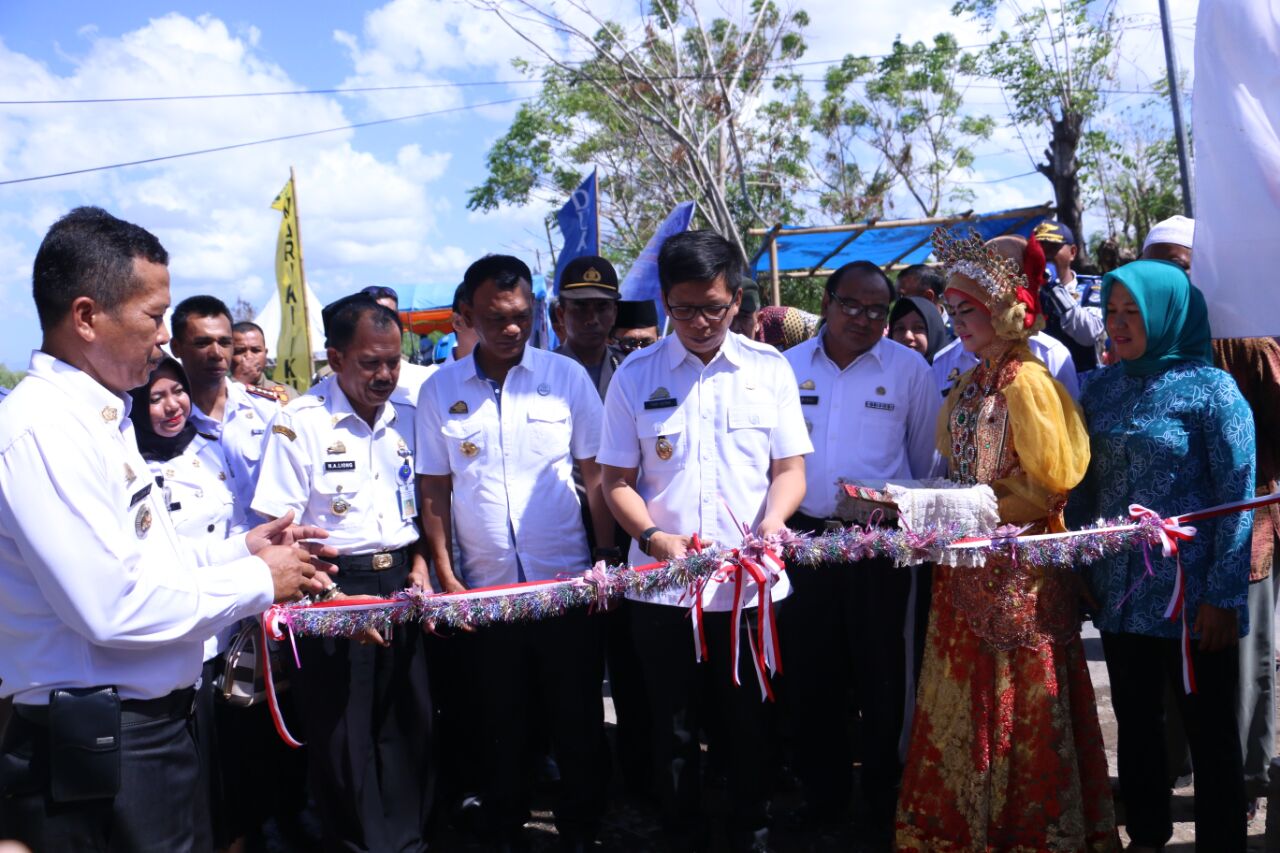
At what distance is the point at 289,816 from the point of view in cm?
410

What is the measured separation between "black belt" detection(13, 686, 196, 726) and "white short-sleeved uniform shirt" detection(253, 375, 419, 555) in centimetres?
106

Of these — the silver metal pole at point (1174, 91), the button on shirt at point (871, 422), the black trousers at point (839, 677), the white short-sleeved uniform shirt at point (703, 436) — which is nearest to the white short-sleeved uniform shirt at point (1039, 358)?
the button on shirt at point (871, 422)

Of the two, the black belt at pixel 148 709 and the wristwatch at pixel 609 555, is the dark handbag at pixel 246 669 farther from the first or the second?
the wristwatch at pixel 609 555

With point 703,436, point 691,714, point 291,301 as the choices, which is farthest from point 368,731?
point 291,301

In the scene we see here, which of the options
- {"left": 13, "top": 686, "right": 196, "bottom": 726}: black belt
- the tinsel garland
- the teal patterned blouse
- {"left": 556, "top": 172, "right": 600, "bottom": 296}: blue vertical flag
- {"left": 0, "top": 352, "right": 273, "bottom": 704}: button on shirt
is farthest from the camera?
{"left": 556, "top": 172, "right": 600, "bottom": 296}: blue vertical flag

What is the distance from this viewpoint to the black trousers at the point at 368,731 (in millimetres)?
3482

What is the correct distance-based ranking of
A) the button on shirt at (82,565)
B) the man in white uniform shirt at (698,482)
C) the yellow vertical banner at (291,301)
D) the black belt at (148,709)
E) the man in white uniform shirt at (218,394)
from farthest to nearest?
the yellow vertical banner at (291,301), the man in white uniform shirt at (218,394), the man in white uniform shirt at (698,482), the black belt at (148,709), the button on shirt at (82,565)

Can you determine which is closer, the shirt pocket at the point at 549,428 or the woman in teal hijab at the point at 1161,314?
the woman in teal hijab at the point at 1161,314

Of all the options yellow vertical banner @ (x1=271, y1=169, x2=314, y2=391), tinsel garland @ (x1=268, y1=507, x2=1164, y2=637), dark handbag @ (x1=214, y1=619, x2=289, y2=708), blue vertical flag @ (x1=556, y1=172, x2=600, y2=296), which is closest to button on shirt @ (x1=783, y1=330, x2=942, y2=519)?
tinsel garland @ (x1=268, y1=507, x2=1164, y2=637)

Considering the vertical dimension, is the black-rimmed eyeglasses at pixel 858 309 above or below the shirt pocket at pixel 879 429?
above

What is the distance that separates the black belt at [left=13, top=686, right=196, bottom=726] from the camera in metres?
2.16

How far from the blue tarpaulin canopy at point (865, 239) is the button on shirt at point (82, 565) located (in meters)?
9.69

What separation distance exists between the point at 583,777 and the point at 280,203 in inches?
240

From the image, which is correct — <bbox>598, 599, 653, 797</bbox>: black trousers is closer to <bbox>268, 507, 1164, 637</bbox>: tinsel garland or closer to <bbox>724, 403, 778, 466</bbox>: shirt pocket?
<bbox>268, 507, 1164, 637</bbox>: tinsel garland
